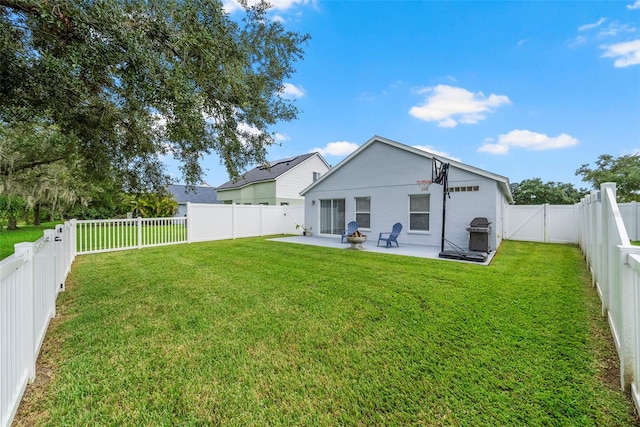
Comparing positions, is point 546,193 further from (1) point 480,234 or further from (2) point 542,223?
(1) point 480,234

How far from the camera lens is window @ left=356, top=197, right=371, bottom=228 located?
12.3 metres

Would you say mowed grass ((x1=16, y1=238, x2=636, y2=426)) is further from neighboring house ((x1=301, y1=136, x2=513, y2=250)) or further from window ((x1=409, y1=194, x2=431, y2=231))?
window ((x1=409, y1=194, x2=431, y2=231))

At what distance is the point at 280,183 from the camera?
21.0 m

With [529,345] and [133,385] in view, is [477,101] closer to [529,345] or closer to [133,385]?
[529,345]

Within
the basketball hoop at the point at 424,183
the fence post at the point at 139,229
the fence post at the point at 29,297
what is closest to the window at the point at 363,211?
the basketball hoop at the point at 424,183

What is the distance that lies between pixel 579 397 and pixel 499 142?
24494mm

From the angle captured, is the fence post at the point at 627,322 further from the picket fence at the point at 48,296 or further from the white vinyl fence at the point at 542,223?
the white vinyl fence at the point at 542,223

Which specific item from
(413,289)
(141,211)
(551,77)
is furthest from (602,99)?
(141,211)

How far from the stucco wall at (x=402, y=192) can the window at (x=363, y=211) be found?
22 centimetres

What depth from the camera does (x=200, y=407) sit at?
2.13m

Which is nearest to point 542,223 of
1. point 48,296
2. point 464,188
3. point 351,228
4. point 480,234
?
point 464,188

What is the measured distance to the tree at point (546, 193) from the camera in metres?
23.7

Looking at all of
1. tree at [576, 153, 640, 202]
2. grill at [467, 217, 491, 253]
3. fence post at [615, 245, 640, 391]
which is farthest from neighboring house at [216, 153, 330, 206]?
tree at [576, 153, 640, 202]

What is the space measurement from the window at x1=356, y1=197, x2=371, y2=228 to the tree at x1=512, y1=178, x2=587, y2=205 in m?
20.9
